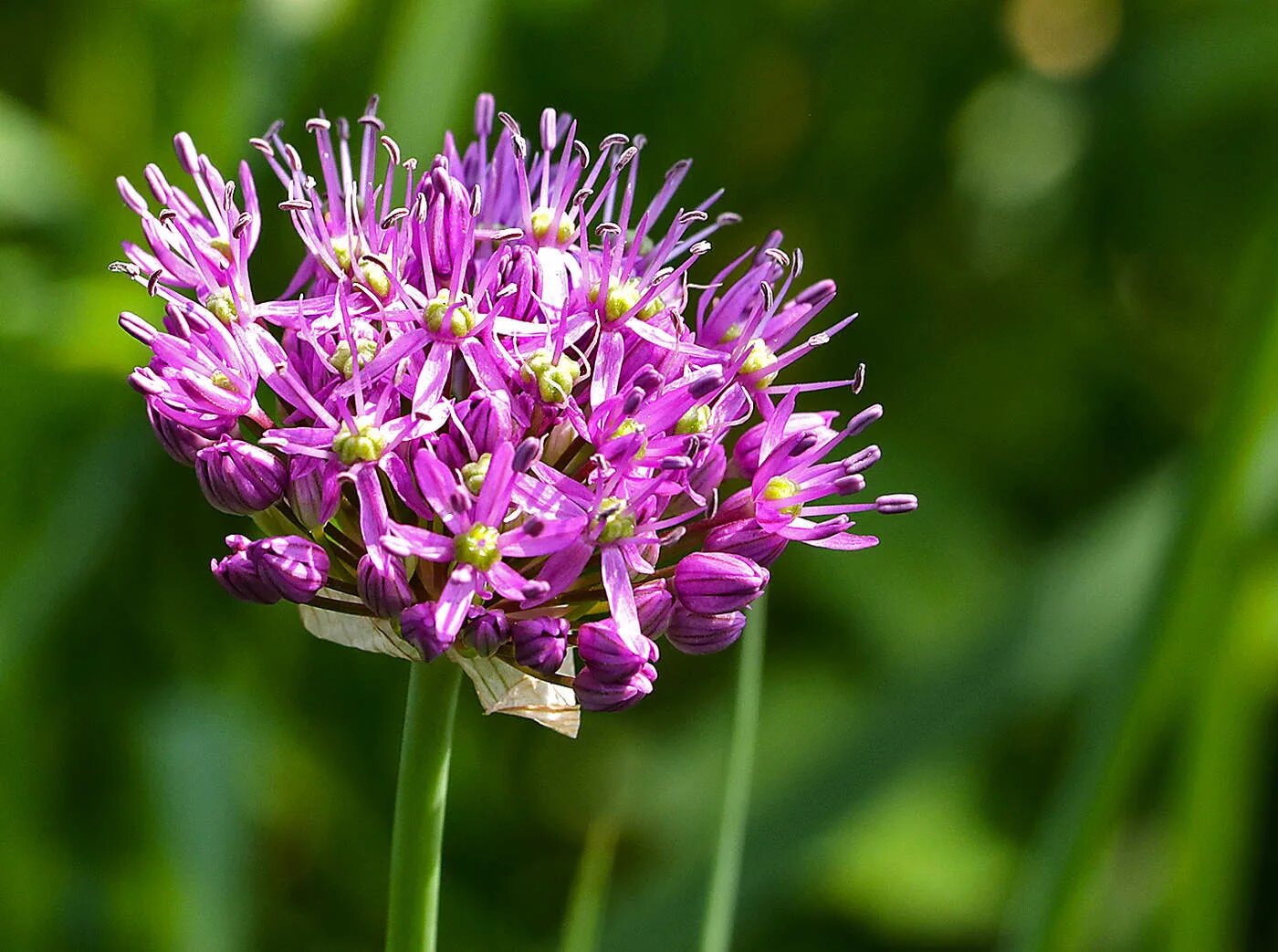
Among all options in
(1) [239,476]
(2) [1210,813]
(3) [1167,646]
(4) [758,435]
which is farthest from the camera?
(2) [1210,813]

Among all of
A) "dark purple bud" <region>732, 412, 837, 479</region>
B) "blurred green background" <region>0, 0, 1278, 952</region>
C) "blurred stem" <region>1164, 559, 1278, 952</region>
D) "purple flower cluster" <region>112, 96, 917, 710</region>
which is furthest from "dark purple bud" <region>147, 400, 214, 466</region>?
"blurred stem" <region>1164, 559, 1278, 952</region>

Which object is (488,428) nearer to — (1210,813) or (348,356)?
(348,356)

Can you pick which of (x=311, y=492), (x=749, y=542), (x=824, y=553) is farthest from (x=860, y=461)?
(x=824, y=553)

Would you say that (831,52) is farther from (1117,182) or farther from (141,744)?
(141,744)

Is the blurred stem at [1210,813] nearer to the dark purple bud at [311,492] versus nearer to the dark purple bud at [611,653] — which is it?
the dark purple bud at [611,653]

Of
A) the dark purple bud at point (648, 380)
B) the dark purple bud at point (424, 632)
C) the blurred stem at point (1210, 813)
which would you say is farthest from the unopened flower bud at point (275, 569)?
the blurred stem at point (1210, 813)

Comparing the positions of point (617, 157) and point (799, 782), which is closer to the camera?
point (617, 157)

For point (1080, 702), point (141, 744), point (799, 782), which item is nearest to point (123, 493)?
point (141, 744)

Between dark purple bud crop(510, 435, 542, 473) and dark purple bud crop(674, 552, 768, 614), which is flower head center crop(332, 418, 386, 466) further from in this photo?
dark purple bud crop(674, 552, 768, 614)
